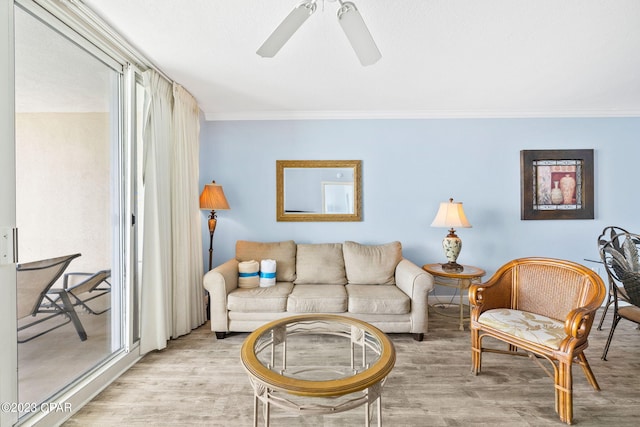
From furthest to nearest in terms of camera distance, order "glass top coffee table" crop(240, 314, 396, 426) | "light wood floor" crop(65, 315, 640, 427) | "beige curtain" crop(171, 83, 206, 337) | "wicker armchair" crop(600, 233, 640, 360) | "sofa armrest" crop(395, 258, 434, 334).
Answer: "beige curtain" crop(171, 83, 206, 337) < "sofa armrest" crop(395, 258, 434, 334) < "wicker armchair" crop(600, 233, 640, 360) < "light wood floor" crop(65, 315, 640, 427) < "glass top coffee table" crop(240, 314, 396, 426)

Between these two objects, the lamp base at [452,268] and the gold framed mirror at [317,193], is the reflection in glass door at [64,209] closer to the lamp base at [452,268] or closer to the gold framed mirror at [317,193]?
the gold framed mirror at [317,193]

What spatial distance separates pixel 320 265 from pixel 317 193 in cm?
88

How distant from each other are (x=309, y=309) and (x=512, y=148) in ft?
10.00

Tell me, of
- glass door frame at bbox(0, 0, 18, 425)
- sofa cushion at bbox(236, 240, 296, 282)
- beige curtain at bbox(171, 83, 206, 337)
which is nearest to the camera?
glass door frame at bbox(0, 0, 18, 425)

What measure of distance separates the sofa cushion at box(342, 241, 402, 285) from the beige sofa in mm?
10

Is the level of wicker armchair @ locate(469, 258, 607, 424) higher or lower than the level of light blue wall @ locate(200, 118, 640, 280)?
lower

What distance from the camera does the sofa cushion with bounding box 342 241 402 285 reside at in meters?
2.86

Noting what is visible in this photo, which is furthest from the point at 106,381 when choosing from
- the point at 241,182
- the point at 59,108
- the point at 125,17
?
the point at 125,17

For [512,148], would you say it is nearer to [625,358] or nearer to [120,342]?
[625,358]

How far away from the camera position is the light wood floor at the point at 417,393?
1.55 metres

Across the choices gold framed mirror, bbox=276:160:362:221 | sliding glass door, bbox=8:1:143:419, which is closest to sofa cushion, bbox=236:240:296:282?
gold framed mirror, bbox=276:160:362:221

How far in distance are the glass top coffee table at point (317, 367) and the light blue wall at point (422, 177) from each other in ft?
4.43

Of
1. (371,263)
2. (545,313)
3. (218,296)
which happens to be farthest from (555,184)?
(218,296)

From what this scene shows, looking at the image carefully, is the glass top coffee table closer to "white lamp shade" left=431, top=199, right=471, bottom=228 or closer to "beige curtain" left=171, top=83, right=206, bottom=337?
"beige curtain" left=171, top=83, right=206, bottom=337
